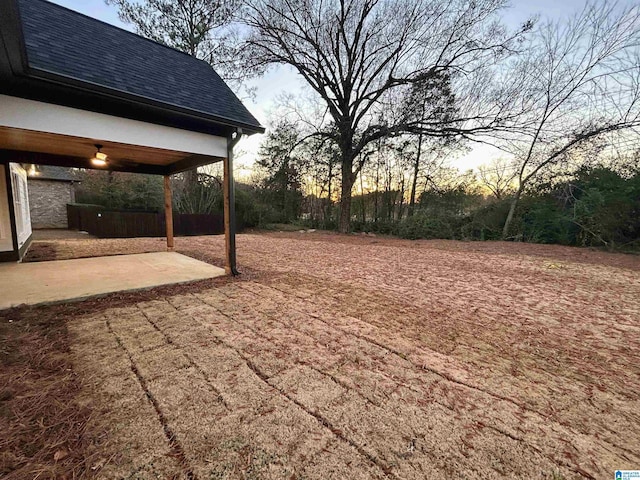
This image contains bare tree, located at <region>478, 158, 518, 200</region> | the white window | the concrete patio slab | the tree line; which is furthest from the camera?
bare tree, located at <region>478, 158, 518, 200</region>

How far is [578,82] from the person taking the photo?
830cm

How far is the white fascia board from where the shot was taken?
2.56m

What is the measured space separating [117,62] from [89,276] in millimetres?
3226

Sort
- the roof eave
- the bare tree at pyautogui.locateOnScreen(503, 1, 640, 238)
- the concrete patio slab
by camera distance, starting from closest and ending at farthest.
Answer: the roof eave → the concrete patio slab → the bare tree at pyautogui.locateOnScreen(503, 1, 640, 238)

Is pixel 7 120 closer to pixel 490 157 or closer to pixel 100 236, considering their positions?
pixel 100 236

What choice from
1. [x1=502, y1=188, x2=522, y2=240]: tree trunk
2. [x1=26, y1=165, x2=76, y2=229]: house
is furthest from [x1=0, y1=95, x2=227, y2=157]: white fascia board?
[x1=26, y1=165, x2=76, y2=229]: house

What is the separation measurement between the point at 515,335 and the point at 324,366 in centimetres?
194

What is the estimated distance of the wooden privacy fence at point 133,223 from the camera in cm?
1004

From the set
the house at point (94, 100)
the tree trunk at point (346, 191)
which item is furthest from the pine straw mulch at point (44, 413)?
the tree trunk at point (346, 191)

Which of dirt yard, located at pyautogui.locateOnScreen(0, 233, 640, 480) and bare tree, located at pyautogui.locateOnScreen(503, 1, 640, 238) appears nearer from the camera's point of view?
dirt yard, located at pyautogui.locateOnScreen(0, 233, 640, 480)

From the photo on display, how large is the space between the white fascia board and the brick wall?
14.7 meters

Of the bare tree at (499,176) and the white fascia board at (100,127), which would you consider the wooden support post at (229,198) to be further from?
the bare tree at (499,176)

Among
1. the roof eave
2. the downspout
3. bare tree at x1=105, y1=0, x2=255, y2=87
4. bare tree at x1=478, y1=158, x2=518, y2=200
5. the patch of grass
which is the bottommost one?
the patch of grass

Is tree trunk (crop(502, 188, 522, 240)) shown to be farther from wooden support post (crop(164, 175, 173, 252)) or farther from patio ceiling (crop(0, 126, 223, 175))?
wooden support post (crop(164, 175, 173, 252))
